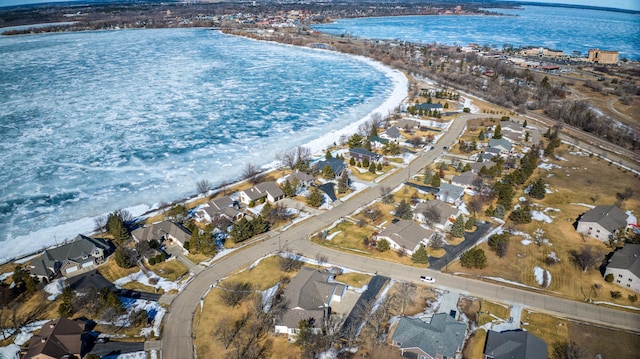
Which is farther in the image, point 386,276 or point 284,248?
point 284,248

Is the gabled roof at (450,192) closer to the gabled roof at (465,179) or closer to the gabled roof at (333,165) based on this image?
the gabled roof at (465,179)

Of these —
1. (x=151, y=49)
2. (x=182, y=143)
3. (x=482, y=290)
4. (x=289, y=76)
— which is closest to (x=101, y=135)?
(x=182, y=143)

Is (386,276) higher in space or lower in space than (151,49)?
lower

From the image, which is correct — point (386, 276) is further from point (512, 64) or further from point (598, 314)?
point (512, 64)

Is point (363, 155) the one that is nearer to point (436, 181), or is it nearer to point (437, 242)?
point (436, 181)

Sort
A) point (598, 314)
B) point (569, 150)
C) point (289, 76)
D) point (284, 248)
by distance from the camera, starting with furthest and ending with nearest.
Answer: point (289, 76) → point (569, 150) → point (284, 248) → point (598, 314)

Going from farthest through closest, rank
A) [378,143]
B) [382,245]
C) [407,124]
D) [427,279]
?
[407,124] → [378,143] → [382,245] → [427,279]

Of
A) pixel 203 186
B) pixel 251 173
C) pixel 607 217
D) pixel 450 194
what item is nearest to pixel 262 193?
pixel 251 173
